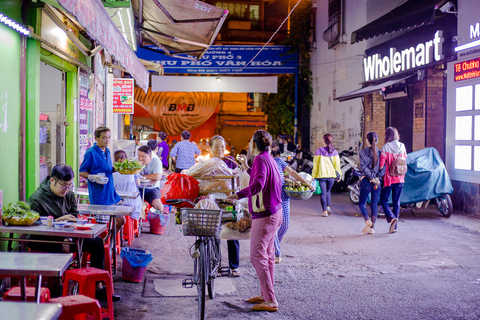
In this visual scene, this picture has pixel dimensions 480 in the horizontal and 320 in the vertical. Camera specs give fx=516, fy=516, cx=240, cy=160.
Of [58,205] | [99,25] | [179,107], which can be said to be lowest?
[58,205]

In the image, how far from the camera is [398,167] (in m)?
9.58

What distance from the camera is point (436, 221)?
10.9 meters

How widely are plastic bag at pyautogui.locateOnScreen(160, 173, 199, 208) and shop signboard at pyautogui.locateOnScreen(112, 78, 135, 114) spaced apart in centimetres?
996

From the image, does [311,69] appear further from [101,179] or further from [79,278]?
[79,278]

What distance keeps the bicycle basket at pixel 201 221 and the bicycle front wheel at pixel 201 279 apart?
0.86 feet

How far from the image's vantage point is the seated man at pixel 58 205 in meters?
5.10

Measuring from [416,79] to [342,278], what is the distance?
8866 mm

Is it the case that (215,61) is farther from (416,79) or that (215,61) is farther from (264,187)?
(264,187)

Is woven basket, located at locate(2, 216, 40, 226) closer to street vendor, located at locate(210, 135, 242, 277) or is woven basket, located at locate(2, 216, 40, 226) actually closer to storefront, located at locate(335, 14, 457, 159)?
street vendor, located at locate(210, 135, 242, 277)

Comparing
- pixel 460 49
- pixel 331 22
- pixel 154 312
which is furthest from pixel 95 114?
pixel 331 22

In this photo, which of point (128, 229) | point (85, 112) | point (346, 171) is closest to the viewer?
point (128, 229)

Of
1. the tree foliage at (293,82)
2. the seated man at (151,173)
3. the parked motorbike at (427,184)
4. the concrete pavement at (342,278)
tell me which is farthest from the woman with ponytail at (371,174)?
the tree foliage at (293,82)

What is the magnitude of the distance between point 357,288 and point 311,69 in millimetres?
19959

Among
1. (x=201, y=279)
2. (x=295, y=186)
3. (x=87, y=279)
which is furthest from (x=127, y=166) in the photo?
(x=87, y=279)
